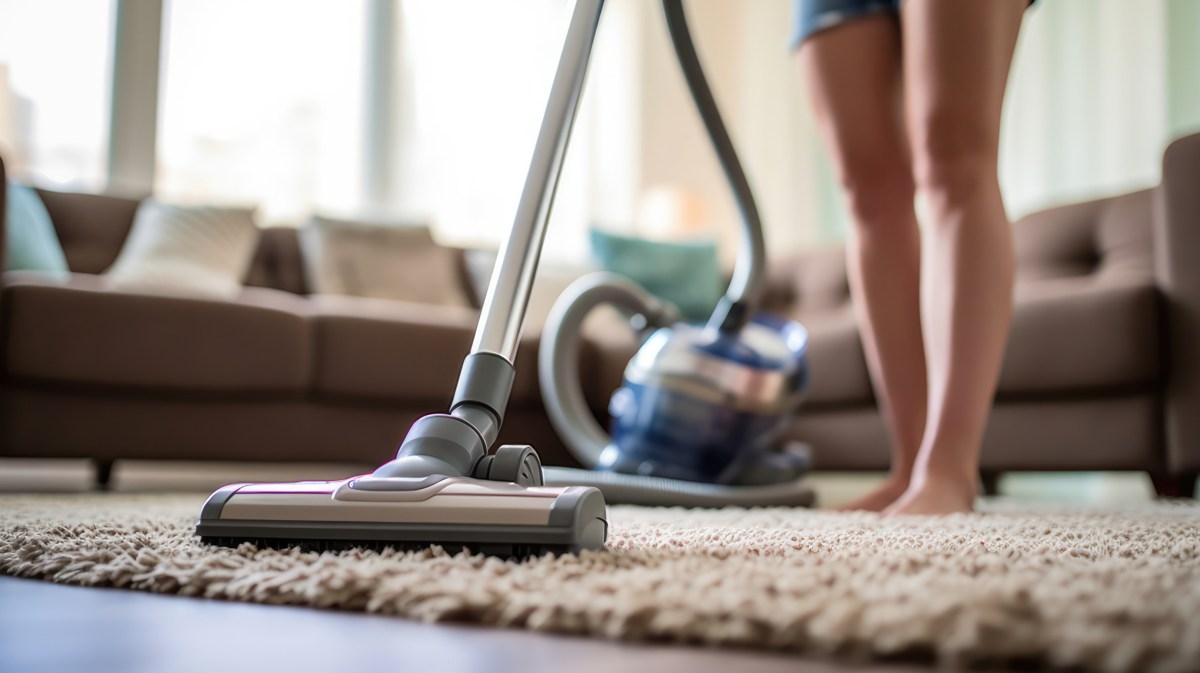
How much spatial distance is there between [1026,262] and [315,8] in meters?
2.75

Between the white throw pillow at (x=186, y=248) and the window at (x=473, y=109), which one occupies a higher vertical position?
the window at (x=473, y=109)

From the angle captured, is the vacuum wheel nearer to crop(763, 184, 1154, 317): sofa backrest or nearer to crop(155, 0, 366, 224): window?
crop(763, 184, 1154, 317): sofa backrest

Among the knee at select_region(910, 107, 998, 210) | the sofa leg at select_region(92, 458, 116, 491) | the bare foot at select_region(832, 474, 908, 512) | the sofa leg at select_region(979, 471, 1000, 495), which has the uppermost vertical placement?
the knee at select_region(910, 107, 998, 210)

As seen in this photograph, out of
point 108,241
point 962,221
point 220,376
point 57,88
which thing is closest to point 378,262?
point 108,241

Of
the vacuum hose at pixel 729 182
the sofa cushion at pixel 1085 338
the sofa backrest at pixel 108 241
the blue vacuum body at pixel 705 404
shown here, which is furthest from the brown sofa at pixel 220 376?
the sofa cushion at pixel 1085 338

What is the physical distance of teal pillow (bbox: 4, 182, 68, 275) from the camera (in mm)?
2154

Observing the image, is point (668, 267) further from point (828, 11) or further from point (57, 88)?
point (57, 88)

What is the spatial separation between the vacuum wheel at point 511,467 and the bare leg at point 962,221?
0.49 m

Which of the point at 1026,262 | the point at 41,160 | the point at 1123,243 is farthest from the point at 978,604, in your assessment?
the point at 41,160

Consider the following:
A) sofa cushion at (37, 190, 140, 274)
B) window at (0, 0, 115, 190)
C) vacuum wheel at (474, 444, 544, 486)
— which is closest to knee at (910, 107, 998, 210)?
vacuum wheel at (474, 444, 544, 486)

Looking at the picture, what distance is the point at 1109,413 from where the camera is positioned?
64.0 inches

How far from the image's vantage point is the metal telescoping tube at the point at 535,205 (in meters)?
0.74

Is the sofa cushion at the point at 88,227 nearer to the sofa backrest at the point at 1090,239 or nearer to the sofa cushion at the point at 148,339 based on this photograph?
the sofa cushion at the point at 148,339

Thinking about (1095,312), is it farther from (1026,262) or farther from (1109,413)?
(1026,262)
